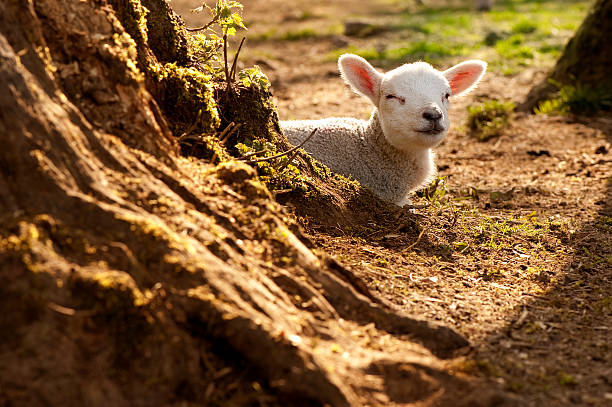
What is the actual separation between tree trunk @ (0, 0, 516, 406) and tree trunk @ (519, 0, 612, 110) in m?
6.29

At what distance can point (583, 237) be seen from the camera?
454 centimetres

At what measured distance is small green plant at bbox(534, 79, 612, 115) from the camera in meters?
7.74

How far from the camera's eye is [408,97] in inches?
206

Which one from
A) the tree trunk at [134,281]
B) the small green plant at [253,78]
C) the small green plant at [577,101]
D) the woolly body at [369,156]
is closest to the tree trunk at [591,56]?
the small green plant at [577,101]

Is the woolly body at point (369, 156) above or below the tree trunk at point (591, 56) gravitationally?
below

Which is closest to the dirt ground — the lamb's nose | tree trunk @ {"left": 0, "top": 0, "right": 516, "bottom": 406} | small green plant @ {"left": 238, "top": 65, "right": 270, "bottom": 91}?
tree trunk @ {"left": 0, "top": 0, "right": 516, "bottom": 406}

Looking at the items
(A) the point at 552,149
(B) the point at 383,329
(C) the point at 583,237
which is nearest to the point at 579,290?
(C) the point at 583,237

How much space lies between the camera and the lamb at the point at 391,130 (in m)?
5.22

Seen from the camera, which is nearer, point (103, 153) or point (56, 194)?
point (56, 194)

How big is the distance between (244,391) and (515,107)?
712cm

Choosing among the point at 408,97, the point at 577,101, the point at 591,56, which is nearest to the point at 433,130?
the point at 408,97

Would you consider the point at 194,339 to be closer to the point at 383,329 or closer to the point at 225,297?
the point at 225,297

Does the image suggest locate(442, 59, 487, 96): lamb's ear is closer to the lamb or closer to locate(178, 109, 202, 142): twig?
the lamb

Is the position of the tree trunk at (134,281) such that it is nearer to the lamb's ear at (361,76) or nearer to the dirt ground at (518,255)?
the dirt ground at (518,255)
